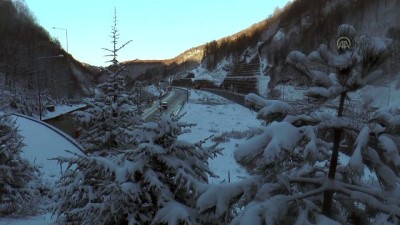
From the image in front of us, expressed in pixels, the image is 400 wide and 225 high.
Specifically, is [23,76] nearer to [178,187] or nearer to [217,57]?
[178,187]

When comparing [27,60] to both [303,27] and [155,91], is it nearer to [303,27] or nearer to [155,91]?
[155,91]

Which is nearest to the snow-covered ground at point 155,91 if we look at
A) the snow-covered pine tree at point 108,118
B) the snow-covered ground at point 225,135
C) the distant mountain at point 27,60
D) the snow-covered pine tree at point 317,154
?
the snow-covered ground at point 225,135

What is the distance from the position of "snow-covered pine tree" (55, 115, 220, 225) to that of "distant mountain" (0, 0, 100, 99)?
60.6 metres

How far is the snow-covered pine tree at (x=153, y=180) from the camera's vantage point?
16.9 feet

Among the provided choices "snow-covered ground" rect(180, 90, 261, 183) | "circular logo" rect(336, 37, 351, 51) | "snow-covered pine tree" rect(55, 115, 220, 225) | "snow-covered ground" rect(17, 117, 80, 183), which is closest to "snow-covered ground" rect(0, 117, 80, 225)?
"snow-covered ground" rect(17, 117, 80, 183)

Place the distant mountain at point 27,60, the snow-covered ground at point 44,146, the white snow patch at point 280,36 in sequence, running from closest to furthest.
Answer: the snow-covered ground at point 44,146 < the distant mountain at point 27,60 < the white snow patch at point 280,36

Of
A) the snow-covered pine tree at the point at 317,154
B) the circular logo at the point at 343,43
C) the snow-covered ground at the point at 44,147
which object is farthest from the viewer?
the snow-covered ground at the point at 44,147

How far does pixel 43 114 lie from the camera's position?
50.3 meters

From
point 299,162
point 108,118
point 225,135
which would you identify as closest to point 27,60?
point 225,135

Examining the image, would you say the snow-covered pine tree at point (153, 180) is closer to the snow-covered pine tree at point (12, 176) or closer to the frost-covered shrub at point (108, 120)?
the frost-covered shrub at point (108, 120)

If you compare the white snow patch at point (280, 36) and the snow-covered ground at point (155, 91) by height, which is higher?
the white snow patch at point (280, 36)

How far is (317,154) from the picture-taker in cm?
329

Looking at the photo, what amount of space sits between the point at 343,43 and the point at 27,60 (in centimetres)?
9212

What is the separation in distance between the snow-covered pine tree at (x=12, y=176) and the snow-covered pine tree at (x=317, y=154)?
355 inches
